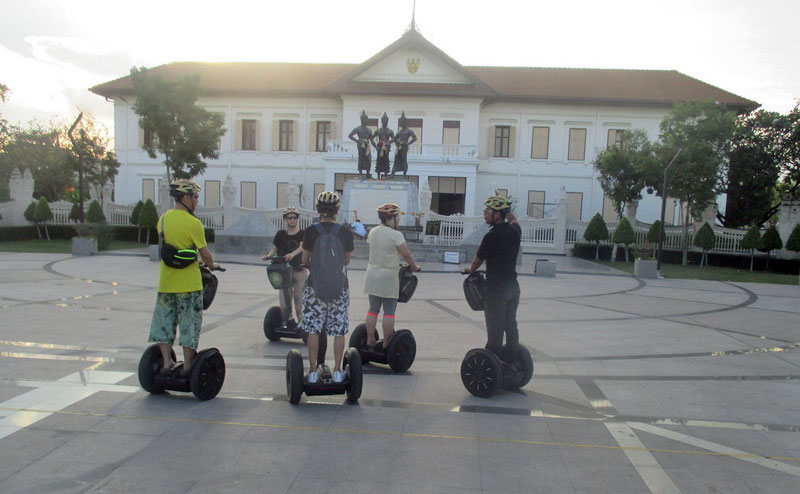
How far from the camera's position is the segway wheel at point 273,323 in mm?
7672

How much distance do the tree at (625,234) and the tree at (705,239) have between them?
9.06ft

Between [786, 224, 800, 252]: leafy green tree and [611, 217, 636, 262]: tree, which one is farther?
[611, 217, 636, 262]: tree

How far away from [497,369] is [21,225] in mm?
31222

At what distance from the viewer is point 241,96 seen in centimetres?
3797

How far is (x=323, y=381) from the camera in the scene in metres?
5.10

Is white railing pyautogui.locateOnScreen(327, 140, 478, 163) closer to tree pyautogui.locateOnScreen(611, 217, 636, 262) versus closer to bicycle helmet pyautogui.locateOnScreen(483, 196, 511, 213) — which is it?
tree pyautogui.locateOnScreen(611, 217, 636, 262)

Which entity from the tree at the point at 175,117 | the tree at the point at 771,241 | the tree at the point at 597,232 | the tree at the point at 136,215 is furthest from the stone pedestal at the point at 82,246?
the tree at the point at 771,241

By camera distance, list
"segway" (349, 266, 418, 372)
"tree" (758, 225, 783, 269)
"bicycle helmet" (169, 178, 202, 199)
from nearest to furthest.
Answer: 1. "bicycle helmet" (169, 178, 202, 199)
2. "segway" (349, 266, 418, 372)
3. "tree" (758, 225, 783, 269)

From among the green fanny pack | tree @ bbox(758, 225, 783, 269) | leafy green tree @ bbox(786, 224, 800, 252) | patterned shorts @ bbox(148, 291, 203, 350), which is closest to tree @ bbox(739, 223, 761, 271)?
tree @ bbox(758, 225, 783, 269)

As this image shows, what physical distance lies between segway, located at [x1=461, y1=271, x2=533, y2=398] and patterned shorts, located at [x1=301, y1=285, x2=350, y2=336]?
1219 millimetres

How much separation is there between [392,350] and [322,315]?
1395mm

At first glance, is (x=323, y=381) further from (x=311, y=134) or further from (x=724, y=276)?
(x=311, y=134)

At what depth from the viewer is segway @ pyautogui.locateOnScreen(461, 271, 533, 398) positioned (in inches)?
214

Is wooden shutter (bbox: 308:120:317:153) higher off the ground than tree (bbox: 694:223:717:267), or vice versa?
wooden shutter (bbox: 308:120:317:153)
